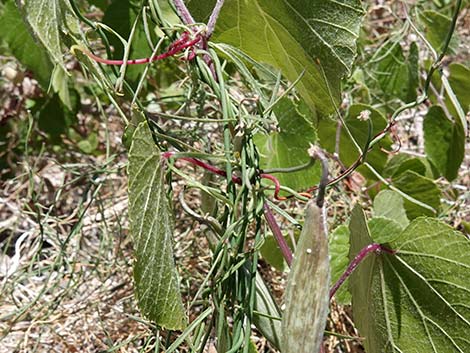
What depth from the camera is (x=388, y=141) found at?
4.14 feet

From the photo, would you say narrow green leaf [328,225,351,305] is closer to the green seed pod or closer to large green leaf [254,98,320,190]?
large green leaf [254,98,320,190]

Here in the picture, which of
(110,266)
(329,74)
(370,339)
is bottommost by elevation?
Answer: (110,266)

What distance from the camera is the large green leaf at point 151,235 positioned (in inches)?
24.1

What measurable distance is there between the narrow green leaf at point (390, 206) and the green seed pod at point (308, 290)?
53 centimetres

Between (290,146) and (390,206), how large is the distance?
20 centimetres

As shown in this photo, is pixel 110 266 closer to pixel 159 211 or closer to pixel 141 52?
pixel 141 52

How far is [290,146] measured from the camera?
1.01 metres

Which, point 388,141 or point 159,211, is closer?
point 159,211

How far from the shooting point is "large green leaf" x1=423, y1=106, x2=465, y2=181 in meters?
1.26

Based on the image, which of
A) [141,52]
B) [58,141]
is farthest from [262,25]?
[58,141]

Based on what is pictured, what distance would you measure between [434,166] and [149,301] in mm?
818

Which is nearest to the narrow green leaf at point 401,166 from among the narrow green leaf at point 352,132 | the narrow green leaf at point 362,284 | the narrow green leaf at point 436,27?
the narrow green leaf at point 352,132

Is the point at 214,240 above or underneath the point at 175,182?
above

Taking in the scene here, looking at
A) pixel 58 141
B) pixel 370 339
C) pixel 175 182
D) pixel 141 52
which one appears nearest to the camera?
pixel 370 339
